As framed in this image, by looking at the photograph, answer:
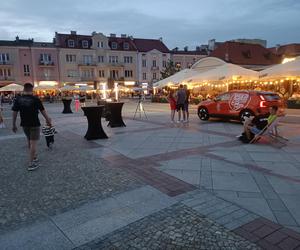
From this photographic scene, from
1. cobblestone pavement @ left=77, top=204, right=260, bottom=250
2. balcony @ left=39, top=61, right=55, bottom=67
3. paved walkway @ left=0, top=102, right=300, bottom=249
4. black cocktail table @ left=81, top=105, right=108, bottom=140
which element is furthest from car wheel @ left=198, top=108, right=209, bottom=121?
balcony @ left=39, top=61, right=55, bottom=67

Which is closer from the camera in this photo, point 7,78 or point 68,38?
point 7,78

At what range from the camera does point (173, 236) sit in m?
3.17

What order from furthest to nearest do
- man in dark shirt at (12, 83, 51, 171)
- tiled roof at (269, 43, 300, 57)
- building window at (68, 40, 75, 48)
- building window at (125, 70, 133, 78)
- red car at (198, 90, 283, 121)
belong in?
building window at (125, 70, 133, 78) → building window at (68, 40, 75, 48) → tiled roof at (269, 43, 300, 57) → red car at (198, 90, 283, 121) → man in dark shirt at (12, 83, 51, 171)

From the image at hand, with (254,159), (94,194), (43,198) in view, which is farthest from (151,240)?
(254,159)

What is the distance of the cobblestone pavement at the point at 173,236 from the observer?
9.81 feet

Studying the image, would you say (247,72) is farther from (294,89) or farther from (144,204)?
(144,204)

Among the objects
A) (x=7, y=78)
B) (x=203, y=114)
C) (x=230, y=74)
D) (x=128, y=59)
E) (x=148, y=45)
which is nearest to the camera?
(x=203, y=114)

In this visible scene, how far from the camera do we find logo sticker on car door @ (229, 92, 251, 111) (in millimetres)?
11883

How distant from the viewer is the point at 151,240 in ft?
10.2

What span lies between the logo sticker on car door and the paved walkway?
4628 millimetres

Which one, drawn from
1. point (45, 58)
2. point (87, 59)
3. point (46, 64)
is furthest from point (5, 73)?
point (87, 59)

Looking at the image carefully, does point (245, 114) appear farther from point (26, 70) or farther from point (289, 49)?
point (26, 70)

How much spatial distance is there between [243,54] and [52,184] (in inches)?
1527

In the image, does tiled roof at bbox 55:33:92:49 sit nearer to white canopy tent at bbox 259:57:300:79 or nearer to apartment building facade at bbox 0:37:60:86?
apartment building facade at bbox 0:37:60:86
